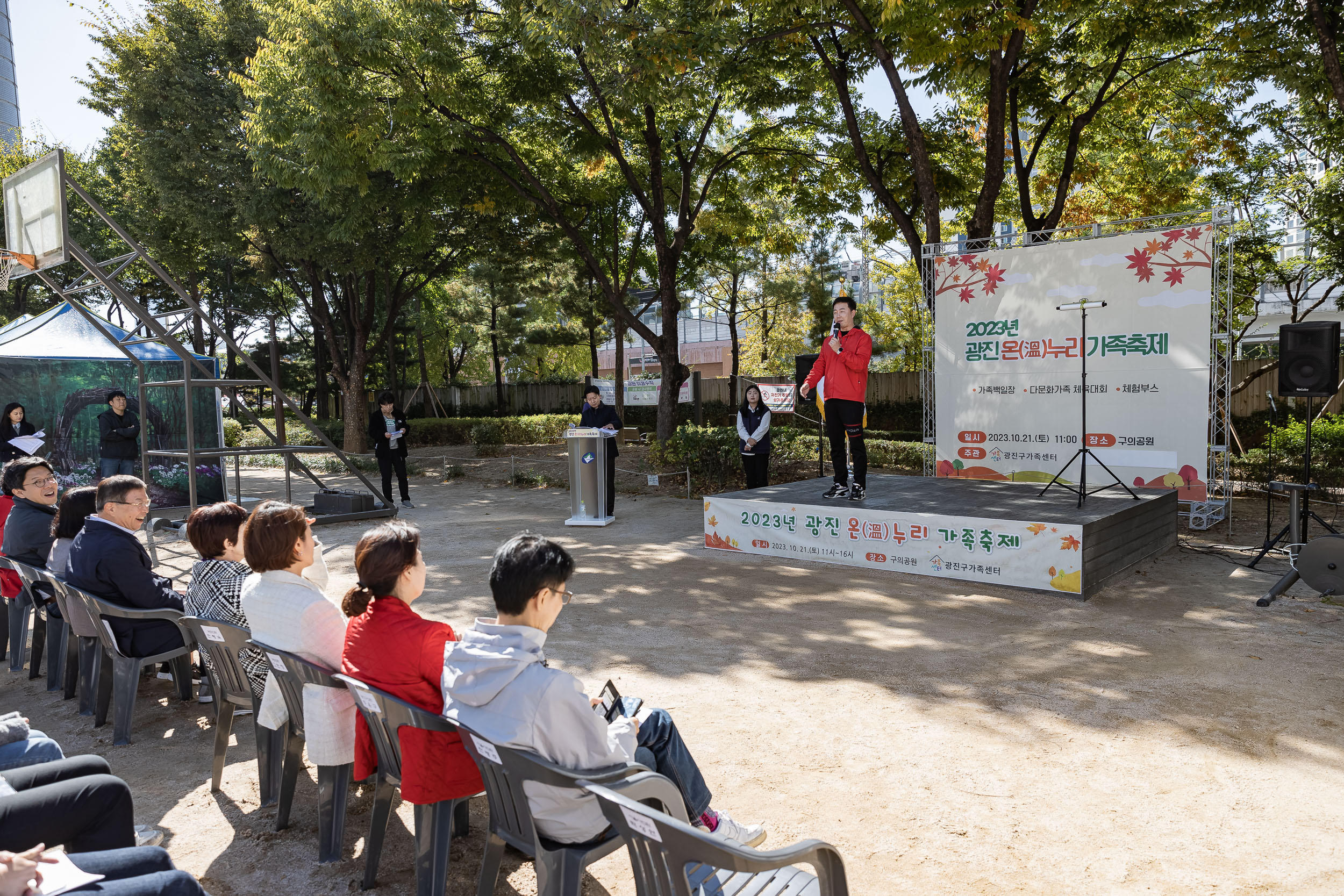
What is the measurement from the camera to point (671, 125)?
14102 millimetres

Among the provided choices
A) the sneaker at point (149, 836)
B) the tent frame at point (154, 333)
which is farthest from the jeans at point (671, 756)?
the tent frame at point (154, 333)

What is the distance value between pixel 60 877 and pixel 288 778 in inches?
56.8

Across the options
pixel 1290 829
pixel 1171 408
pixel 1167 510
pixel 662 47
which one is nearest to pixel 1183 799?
pixel 1290 829

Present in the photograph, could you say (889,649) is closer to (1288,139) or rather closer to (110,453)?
(110,453)

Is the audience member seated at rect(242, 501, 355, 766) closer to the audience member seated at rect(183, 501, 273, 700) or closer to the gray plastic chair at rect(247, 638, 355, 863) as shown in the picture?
the gray plastic chair at rect(247, 638, 355, 863)

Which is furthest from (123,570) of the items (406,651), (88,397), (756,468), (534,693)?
(88,397)

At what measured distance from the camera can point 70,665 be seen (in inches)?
181

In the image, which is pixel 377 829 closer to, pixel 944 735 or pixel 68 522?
pixel 944 735

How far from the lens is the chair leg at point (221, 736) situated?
3389 mm

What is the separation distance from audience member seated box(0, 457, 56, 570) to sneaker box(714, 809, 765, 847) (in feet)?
14.8

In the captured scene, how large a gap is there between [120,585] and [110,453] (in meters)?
7.26

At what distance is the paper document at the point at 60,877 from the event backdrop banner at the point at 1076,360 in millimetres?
8990

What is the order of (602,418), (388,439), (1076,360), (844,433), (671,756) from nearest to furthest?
(671,756)
(844,433)
(1076,360)
(602,418)
(388,439)

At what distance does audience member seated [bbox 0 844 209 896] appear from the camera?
1660mm
